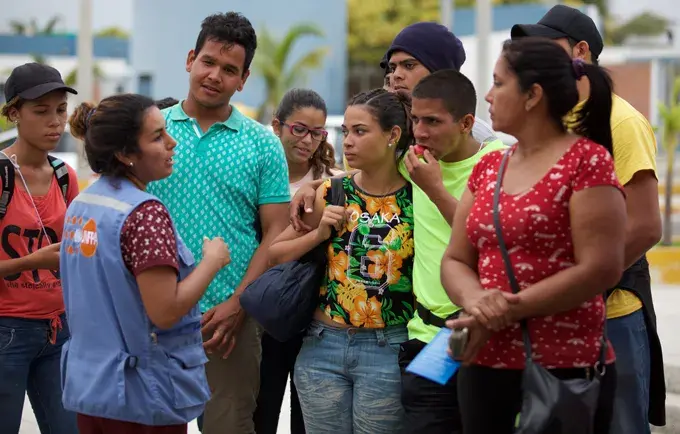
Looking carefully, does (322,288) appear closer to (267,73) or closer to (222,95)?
(222,95)

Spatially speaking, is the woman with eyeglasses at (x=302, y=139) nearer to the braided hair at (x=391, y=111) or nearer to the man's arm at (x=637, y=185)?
the braided hair at (x=391, y=111)

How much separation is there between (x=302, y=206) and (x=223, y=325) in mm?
632

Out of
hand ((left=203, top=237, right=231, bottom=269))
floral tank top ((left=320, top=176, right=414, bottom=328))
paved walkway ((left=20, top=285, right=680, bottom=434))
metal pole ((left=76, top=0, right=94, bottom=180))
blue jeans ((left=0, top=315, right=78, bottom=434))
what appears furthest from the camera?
metal pole ((left=76, top=0, right=94, bottom=180))

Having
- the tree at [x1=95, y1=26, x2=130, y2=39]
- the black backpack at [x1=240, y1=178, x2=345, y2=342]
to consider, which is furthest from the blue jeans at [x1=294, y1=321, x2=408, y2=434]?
the tree at [x1=95, y1=26, x2=130, y2=39]

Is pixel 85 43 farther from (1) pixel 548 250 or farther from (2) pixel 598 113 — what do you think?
(1) pixel 548 250

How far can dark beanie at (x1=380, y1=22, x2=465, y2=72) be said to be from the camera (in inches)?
183

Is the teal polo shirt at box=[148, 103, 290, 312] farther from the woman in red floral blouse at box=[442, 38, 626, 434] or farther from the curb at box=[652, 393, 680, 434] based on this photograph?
the curb at box=[652, 393, 680, 434]

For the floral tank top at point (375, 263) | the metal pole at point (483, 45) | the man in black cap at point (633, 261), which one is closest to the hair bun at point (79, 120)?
the floral tank top at point (375, 263)

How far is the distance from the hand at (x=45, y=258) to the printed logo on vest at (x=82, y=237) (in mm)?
913

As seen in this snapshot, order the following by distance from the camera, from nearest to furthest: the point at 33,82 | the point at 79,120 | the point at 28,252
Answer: the point at 28,252
the point at 33,82
the point at 79,120

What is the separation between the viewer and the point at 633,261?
404 centimetres

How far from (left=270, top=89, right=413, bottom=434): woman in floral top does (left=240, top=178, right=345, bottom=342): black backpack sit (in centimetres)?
5

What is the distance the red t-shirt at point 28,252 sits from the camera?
4.87 metres

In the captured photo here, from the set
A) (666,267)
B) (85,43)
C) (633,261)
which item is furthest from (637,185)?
(85,43)
